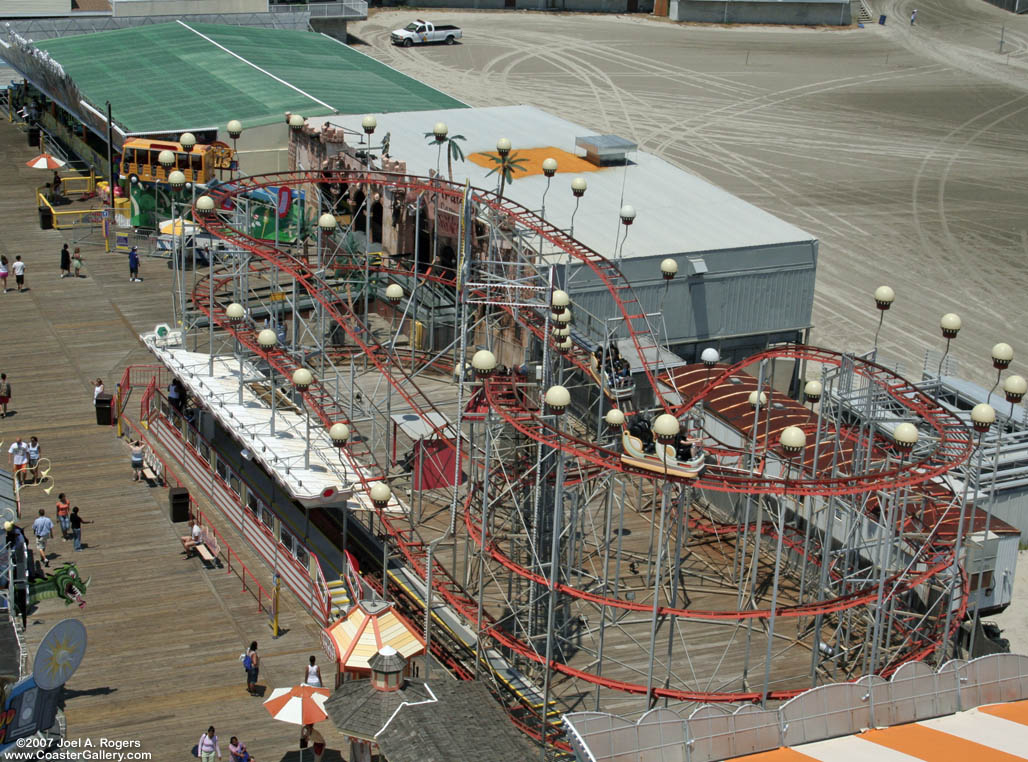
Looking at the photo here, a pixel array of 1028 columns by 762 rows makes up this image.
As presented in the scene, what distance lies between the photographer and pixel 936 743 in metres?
27.8

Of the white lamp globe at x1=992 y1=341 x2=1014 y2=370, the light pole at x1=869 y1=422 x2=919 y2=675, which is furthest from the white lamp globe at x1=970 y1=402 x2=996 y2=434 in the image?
the white lamp globe at x1=992 y1=341 x2=1014 y2=370

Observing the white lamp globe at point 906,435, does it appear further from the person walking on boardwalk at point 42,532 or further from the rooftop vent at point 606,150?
the rooftop vent at point 606,150

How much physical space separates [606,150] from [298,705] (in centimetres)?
3249

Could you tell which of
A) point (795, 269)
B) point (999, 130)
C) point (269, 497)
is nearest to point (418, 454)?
point (269, 497)

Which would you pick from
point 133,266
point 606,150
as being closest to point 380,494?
point 606,150

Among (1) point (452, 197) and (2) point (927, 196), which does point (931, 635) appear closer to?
(1) point (452, 197)

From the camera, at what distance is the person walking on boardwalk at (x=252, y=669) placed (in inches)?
1346

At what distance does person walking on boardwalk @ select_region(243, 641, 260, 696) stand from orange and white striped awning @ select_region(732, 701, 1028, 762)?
1244 centimetres

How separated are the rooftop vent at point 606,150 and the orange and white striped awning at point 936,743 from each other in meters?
33.6

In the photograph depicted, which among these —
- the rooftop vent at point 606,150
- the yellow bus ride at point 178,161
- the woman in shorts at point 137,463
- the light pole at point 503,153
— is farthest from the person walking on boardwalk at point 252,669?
the yellow bus ride at point 178,161

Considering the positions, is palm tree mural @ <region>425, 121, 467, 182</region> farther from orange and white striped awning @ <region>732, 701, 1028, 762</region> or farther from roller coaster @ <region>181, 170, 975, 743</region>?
orange and white striped awning @ <region>732, 701, 1028, 762</region>

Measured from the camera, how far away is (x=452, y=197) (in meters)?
53.4

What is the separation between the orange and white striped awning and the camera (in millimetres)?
27125

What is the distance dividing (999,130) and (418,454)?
6002 cm
